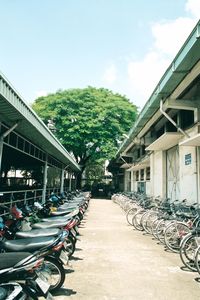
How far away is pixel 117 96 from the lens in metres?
26.3

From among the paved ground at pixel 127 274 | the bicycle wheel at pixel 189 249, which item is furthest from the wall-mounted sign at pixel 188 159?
the bicycle wheel at pixel 189 249

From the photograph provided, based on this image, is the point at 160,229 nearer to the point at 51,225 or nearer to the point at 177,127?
the point at 51,225

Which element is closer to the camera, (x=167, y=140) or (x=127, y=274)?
(x=127, y=274)

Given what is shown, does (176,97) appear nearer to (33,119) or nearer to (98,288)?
(33,119)

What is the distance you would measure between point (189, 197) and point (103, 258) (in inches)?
168

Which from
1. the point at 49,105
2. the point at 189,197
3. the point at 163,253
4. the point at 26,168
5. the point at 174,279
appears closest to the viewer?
the point at 174,279

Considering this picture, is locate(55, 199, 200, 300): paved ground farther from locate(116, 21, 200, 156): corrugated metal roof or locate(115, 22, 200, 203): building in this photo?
locate(116, 21, 200, 156): corrugated metal roof

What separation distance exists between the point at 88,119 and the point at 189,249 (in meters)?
19.0

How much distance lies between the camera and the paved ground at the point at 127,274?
12.4 ft

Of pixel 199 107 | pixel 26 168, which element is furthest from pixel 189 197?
pixel 26 168

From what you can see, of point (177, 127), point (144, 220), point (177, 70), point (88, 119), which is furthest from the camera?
point (88, 119)

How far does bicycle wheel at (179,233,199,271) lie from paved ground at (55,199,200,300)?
0.18 meters

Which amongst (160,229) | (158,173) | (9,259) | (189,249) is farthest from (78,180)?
(9,259)

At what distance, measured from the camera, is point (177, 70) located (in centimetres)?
636
